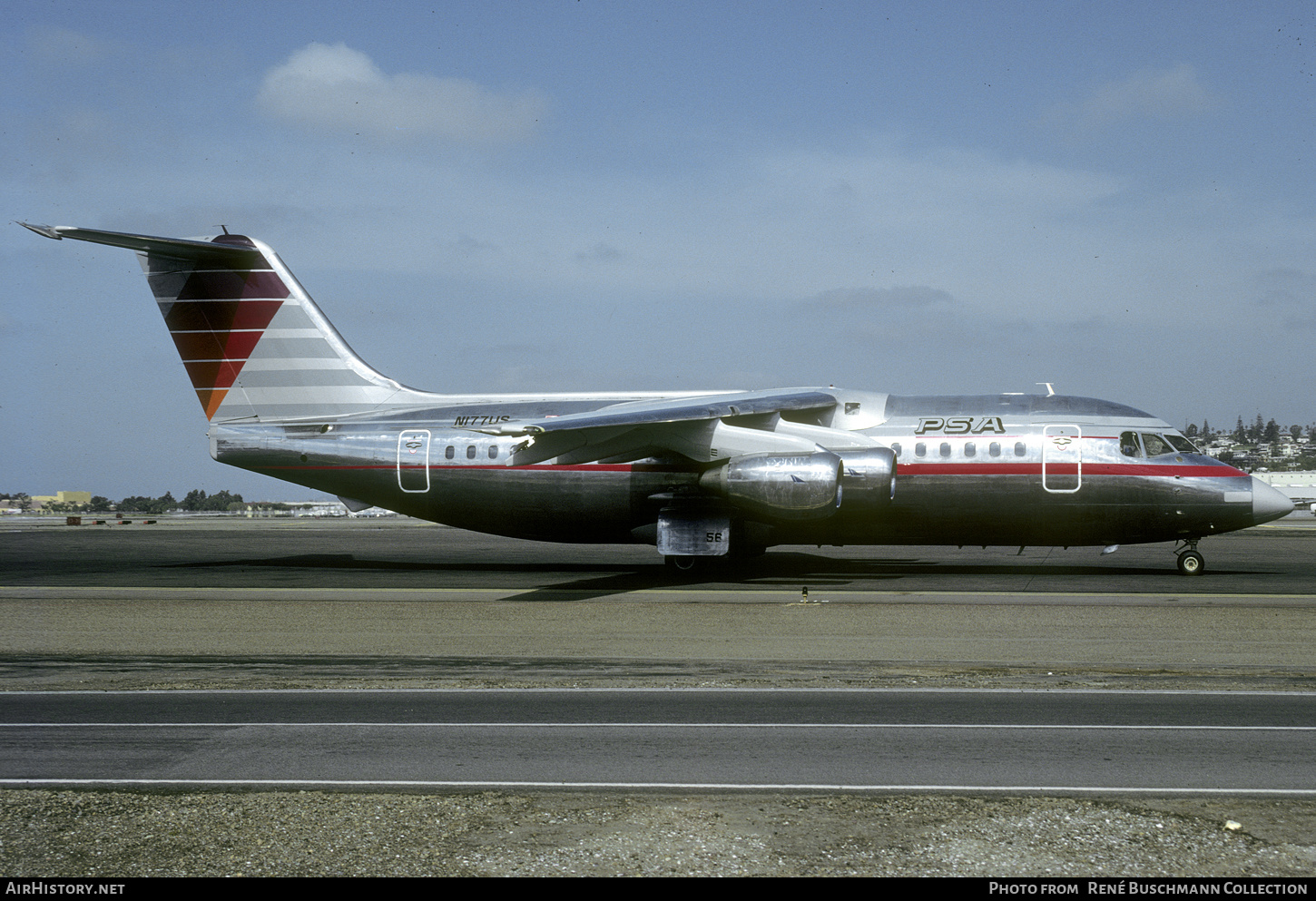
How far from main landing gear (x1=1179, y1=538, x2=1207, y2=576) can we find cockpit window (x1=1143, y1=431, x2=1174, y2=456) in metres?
2.48

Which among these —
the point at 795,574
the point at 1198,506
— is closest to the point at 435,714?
the point at 795,574

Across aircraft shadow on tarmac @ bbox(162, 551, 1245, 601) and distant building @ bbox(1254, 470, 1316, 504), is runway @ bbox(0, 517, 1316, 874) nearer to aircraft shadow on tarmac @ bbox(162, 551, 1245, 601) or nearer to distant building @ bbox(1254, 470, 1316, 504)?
aircraft shadow on tarmac @ bbox(162, 551, 1245, 601)

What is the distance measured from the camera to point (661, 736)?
1008 centimetres

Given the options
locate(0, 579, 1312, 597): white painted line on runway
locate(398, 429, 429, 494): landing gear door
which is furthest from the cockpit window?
locate(398, 429, 429, 494): landing gear door

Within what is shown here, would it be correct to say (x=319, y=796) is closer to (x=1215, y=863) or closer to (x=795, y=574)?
(x=1215, y=863)

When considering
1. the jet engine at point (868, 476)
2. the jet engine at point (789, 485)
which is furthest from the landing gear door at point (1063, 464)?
the jet engine at point (789, 485)

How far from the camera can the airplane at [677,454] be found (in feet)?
80.2

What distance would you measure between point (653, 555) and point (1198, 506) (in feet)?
54.9

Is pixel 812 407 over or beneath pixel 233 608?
over

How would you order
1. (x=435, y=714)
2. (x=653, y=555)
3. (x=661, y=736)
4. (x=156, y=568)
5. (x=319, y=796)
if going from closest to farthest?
(x=319, y=796) → (x=661, y=736) → (x=435, y=714) → (x=156, y=568) → (x=653, y=555)

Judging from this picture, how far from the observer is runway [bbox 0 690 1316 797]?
8.53 meters

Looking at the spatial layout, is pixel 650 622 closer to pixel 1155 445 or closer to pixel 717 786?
pixel 717 786

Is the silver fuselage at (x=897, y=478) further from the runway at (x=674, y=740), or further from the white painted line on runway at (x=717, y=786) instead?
the white painted line on runway at (x=717, y=786)

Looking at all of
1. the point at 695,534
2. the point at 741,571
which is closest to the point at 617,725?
the point at 695,534
